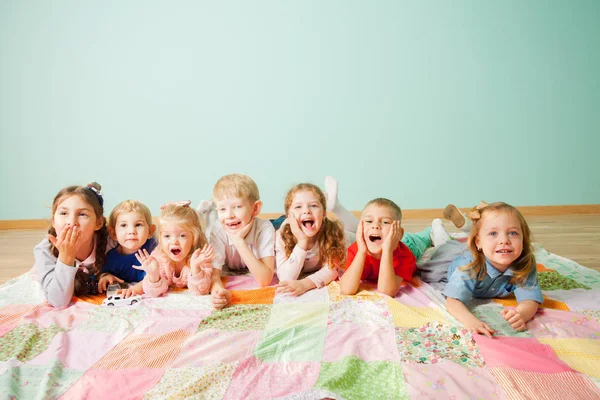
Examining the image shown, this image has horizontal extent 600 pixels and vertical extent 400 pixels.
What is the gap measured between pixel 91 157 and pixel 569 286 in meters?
3.81

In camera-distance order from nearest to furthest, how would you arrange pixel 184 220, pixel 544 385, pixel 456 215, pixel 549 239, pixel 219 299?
pixel 544 385, pixel 219 299, pixel 184 220, pixel 456 215, pixel 549 239

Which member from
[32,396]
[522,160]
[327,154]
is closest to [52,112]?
[327,154]

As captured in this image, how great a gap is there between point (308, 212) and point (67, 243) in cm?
99

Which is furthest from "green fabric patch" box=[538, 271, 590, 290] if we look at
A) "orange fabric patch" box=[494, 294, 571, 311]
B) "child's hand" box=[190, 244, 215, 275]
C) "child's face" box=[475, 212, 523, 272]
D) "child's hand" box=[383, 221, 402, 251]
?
"child's hand" box=[190, 244, 215, 275]

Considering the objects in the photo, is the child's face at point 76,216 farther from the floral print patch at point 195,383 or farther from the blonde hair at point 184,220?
the floral print patch at point 195,383

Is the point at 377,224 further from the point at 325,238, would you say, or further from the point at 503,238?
the point at 503,238

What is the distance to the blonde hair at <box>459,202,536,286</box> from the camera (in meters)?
1.72

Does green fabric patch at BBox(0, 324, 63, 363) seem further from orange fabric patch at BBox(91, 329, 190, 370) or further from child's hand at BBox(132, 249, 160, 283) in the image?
child's hand at BBox(132, 249, 160, 283)

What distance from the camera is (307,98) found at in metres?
4.09

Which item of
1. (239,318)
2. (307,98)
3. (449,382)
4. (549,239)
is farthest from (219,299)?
(307,98)

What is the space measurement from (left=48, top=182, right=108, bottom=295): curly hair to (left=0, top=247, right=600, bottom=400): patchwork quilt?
93 mm

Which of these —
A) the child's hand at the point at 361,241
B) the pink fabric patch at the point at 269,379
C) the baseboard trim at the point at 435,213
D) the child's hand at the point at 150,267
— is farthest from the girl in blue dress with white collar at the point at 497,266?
the baseboard trim at the point at 435,213

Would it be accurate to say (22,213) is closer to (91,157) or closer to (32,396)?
(91,157)

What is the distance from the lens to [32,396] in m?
1.24
